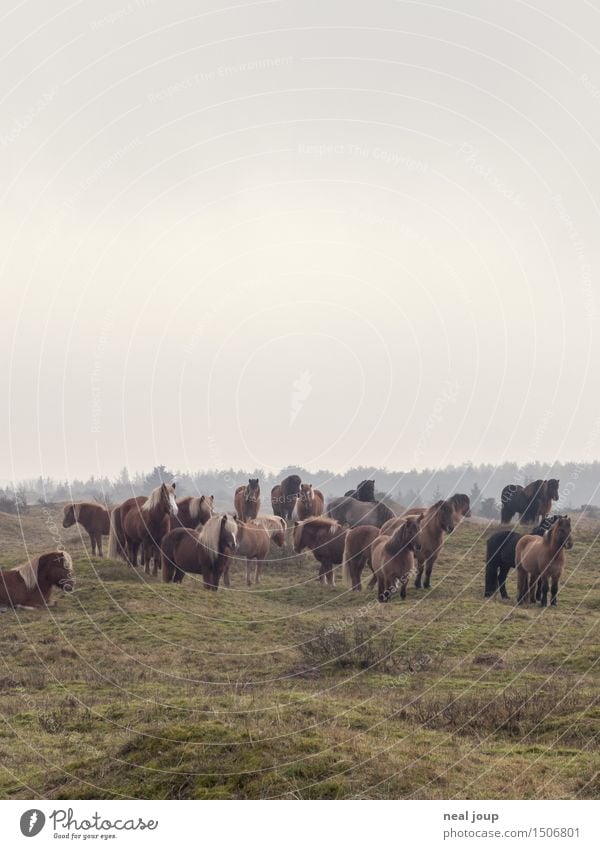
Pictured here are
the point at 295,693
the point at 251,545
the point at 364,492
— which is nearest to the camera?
the point at 295,693

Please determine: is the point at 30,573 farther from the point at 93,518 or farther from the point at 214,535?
the point at 93,518

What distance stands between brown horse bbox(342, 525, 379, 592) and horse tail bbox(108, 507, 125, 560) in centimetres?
802

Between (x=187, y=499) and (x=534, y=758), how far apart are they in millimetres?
22556

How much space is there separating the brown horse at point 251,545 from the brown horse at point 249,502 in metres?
5.61

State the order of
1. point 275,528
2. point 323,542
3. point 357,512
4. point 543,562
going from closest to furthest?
point 543,562 → point 323,542 → point 275,528 → point 357,512

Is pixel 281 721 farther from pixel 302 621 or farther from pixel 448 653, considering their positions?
pixel 302 621

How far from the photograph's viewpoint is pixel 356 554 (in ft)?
99.0

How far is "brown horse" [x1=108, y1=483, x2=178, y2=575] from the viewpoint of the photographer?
30375mm

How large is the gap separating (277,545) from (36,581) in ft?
41.8

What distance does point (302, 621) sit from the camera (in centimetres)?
2519

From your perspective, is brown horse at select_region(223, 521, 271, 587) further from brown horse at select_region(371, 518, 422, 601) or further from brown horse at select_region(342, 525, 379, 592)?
brown horse at select_region(371, 518, 422, 601)

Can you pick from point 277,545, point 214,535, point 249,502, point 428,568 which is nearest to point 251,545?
point 214,535

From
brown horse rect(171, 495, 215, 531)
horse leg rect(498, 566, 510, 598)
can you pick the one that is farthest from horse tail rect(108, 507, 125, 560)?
horse leg rect(498, 566, 510, 598)

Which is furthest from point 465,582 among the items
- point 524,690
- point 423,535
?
point 524,690
